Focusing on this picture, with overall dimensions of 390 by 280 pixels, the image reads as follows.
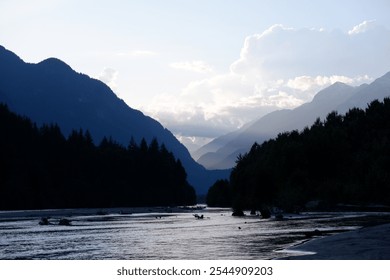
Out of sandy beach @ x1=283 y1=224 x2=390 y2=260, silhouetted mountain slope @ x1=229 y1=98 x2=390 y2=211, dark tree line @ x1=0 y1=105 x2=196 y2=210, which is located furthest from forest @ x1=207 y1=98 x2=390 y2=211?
sandy beach @ x1=283 y1=224 x2=390 y2=260

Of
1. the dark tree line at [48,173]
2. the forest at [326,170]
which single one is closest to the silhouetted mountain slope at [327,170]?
the forest at [326,170]

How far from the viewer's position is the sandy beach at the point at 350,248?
28.6m

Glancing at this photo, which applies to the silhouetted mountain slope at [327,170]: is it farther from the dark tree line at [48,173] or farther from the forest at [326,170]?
the dark tree line at [48,173]

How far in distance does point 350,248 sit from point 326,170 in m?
110

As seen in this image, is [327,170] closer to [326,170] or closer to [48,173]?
[326,170]

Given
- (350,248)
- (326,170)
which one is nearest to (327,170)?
(326,170)

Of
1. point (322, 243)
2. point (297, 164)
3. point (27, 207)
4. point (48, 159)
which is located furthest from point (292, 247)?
point (48, 159)

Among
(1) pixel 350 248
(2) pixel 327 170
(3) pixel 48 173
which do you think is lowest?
(1) pixel 350 248

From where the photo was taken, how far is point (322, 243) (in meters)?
36.3

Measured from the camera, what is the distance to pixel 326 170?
13938cm
